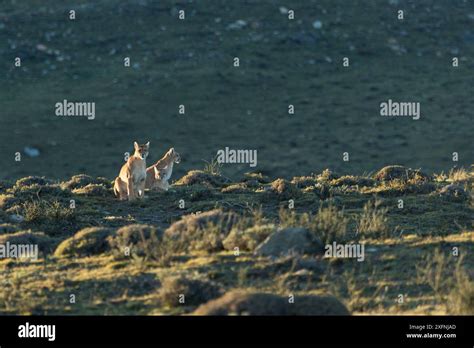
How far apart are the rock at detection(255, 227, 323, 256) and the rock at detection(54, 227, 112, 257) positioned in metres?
2.80

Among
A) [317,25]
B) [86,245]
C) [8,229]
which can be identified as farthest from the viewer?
[317,25]

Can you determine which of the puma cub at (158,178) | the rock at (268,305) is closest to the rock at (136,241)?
the rock at (268,305)

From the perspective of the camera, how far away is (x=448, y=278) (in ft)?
45.3

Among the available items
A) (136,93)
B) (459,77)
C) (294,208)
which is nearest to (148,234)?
(294,208)

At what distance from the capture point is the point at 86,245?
650 inches

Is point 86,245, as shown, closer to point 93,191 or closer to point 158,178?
point 93,191

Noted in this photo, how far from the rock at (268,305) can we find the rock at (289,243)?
105 inches

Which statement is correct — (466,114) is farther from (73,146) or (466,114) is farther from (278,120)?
(73,146)

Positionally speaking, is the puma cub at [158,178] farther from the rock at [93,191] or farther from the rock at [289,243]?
the rock at [289,243]

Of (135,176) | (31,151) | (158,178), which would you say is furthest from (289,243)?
(31,151)

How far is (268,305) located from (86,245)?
541 centimetres

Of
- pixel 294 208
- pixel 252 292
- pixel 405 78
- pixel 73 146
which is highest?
pixel 405 78

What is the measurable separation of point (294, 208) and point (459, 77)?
54324mm

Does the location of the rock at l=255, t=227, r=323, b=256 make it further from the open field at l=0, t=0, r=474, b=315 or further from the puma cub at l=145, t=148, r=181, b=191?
the puma cub at l=145, t=148, r=181, b=191
